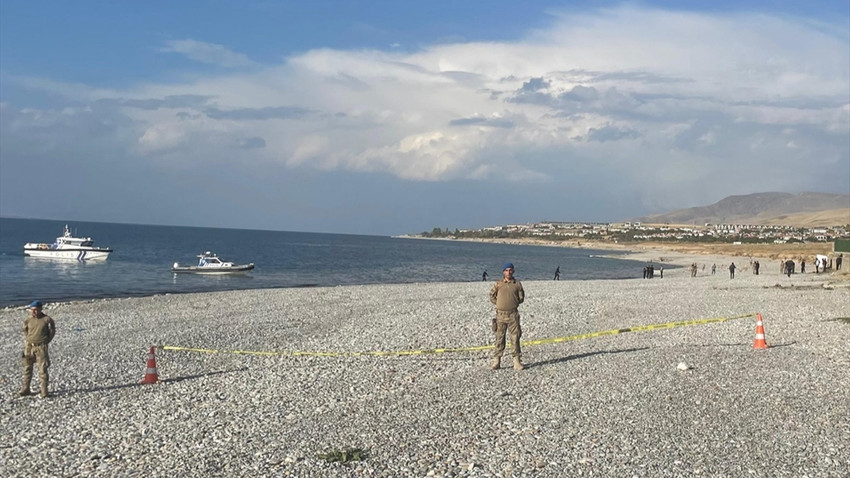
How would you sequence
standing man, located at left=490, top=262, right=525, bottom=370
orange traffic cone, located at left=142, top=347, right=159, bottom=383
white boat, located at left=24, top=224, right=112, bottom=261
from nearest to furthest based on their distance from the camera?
standing man, located at left=490, top=262, right=525, bottom=370 < orange traffic cone, located at left=142, top=347, right=159, bottom=383 < white boat, located at left=24, top=224, right=112, bottom=261

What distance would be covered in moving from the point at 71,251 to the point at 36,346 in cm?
7418

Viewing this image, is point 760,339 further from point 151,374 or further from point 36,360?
point 36,360

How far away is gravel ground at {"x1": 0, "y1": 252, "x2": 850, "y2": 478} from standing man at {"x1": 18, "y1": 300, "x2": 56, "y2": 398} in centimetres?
44

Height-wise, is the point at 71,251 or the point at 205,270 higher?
the point at 71,251

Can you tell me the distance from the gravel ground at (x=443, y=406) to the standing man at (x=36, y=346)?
439 mm

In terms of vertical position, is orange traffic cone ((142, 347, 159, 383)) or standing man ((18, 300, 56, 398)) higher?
standing man ((18, 300, 56, 398))

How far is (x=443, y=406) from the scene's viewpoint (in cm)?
1207

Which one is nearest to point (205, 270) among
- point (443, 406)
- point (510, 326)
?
point (510, 326)

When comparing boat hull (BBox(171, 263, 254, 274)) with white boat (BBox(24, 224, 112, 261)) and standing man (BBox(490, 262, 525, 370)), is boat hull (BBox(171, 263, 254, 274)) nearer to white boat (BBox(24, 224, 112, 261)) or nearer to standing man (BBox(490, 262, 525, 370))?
white boat (BBox(24, 224, 112, 261))

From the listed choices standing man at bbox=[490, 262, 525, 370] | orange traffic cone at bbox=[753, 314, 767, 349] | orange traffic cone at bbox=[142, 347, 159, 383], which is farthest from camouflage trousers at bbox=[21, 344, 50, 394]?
orange traffic cone at bbox=[753, 314, 767, 349]

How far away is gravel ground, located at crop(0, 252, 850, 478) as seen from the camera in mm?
9305

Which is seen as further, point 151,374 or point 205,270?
point 205,270

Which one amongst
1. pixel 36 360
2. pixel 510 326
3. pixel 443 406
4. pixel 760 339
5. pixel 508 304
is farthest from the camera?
pixel 760 339

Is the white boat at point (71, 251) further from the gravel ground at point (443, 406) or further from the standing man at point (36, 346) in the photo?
the standing man at point (36, 346)
